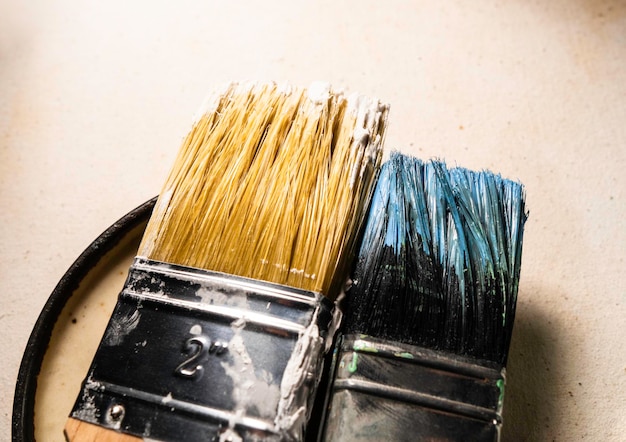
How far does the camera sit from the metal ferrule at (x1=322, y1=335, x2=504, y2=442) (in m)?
1.05

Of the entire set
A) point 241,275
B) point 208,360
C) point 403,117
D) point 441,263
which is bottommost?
point 208,360

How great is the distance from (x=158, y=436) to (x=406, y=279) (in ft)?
1.75

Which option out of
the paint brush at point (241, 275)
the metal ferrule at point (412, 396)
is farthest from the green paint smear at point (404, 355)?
the paint brush at point (241, 275)

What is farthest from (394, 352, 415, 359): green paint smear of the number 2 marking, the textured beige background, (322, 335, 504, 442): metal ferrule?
the textured beige background

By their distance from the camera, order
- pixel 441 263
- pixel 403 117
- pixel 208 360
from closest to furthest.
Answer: pixel 208 360 < pixel 441 263 < pixel 403 117

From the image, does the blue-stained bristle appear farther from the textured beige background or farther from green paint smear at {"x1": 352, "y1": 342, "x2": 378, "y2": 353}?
the textured beige background

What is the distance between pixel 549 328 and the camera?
155 cm

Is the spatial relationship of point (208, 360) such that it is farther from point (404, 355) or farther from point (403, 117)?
point (403, 117)

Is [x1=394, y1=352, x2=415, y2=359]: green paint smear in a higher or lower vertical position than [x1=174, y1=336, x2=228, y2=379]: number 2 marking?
higher

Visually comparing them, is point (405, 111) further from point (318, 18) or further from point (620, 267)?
point (620, 267)

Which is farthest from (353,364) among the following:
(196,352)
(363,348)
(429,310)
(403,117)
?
(403,117)

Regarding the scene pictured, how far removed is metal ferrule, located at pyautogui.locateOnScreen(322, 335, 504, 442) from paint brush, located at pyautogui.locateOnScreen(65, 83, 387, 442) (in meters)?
0.07

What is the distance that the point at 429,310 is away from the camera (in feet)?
3.72

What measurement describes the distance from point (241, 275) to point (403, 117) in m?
0.94
